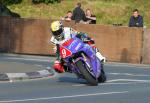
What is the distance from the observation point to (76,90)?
55.5ft

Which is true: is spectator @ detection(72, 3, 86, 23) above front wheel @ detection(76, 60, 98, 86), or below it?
above

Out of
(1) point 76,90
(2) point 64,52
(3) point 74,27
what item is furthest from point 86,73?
(3) point 74,27

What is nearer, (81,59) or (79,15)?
(81,59)

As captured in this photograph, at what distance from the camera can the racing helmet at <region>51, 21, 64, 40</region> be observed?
1798 cm

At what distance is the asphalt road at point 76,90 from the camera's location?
15.0 meters

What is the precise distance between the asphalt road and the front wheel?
0.14 meters

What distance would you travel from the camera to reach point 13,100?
48.7 ft

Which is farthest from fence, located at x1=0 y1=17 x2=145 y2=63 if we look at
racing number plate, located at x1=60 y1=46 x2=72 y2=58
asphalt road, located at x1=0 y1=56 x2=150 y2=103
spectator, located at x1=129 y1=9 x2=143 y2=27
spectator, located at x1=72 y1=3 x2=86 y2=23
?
racing number plate, located at x1=60 y1=46 x2=72 y2=58

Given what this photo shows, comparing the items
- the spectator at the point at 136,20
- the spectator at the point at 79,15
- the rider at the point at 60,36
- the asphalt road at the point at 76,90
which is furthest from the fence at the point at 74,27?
the rider at the point at 60,36

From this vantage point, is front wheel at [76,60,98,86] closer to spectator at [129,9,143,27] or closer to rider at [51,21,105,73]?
rider at [51,21,105,73]

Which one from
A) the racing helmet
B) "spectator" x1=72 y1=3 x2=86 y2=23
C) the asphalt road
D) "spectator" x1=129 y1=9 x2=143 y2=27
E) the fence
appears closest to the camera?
the asphalt road

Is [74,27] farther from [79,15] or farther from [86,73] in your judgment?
[86,73]

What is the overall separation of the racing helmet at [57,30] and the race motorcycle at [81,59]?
0.65 ft

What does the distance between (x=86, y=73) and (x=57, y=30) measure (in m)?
1.20
